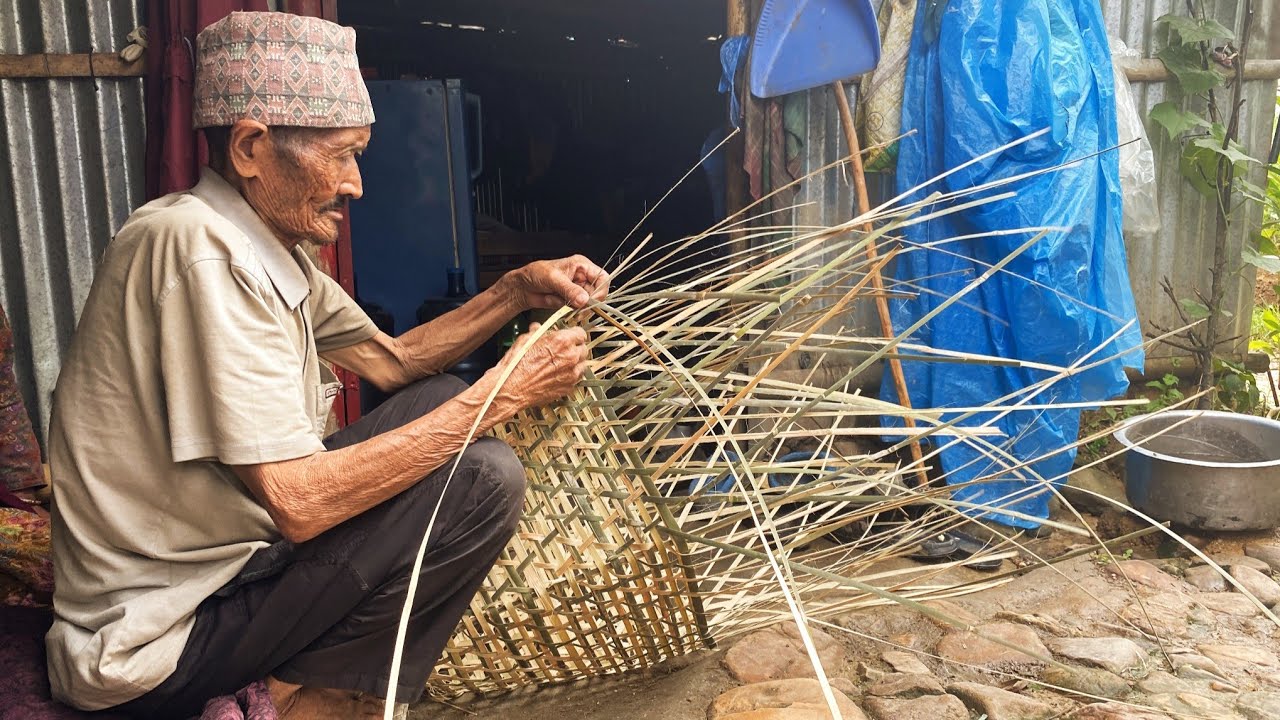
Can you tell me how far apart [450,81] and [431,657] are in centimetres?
376

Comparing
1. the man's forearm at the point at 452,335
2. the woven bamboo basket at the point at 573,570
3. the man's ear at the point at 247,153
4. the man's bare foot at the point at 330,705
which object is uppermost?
the man's ear at the point at 247,153

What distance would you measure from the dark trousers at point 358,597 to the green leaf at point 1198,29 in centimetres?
340

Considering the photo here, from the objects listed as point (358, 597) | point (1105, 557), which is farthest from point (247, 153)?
point (1105, 557)

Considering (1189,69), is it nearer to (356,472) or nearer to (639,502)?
(639,502)

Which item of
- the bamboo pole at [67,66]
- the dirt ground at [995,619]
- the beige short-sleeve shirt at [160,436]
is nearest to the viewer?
the beige short-sleeve shirt at [160,436]

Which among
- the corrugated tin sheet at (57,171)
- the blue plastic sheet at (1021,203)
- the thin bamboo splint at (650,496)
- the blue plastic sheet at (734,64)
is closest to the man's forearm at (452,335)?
the thin bamboo splint at (650,496)

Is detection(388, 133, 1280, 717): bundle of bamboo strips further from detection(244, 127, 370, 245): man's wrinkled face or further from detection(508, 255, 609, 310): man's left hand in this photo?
detection(244, 127, 370, 245): man's wrinkled face

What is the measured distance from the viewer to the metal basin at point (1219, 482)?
10.4 ft

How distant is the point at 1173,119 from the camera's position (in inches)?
148

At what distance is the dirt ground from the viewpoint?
2.13m

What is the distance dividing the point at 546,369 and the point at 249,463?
0.50 metres

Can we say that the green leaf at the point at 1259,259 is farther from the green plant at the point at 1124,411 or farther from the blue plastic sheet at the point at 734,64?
the blue plastic sheet at the point at 734,64

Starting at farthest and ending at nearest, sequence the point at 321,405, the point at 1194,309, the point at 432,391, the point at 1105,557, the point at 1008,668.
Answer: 1. the point at 1194,309
2. the point at 1105,557
3. the point at 1008,668
4. the point at 432,391
5. the point at 321,405

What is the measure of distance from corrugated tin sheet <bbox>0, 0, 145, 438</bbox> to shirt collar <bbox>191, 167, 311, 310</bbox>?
5.33 feet
